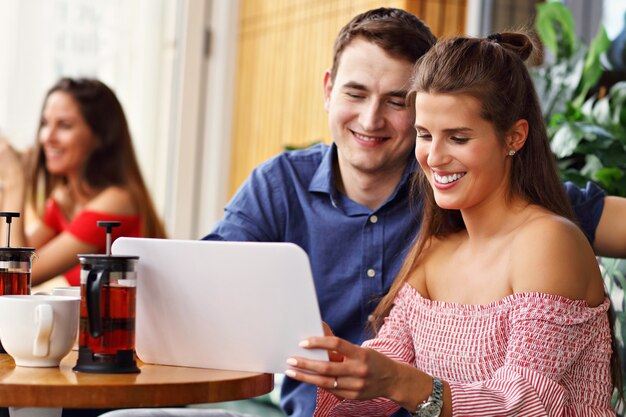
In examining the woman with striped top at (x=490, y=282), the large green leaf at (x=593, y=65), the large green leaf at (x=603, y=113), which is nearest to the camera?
the woman with striped top at (x=490, y=282)

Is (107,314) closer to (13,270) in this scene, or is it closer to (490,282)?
(13,270)

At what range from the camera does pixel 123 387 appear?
1.39m

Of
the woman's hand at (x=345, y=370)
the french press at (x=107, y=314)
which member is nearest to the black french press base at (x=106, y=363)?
the french press at (x=107, y=314)

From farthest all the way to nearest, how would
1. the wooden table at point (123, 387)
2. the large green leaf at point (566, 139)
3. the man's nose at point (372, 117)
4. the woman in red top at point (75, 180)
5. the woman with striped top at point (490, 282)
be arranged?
1. the woman in red top at point (75, 180)
2. the large green leaf at point (566, 139)
3. the man's nose at point (372, 117)
4. the woman with striped top at point (490, 282)
5. the wooden table at point (123, 387)

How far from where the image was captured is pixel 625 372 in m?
2.14

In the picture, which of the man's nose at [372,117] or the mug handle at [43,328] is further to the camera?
the man's nose at [372,117]

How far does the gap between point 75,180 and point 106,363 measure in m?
2.14

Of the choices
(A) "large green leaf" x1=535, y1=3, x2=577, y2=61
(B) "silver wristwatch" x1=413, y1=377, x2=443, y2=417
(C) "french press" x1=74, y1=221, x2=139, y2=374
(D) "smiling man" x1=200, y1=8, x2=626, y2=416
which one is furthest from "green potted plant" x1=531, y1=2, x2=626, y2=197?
(C) "french press" x1=74, y1=221, x2=139, y2=374

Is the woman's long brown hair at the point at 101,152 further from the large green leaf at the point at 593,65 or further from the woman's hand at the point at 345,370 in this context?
the woman's hand at the point at 345,370

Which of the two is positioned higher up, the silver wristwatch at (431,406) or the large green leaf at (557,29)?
the large green leaf at (557,29)

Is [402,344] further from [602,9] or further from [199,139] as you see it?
[199,139]

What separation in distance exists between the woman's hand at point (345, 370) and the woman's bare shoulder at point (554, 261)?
0.95 feet

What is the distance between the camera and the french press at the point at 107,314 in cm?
146

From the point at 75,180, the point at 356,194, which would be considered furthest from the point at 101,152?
the point at 356,194
